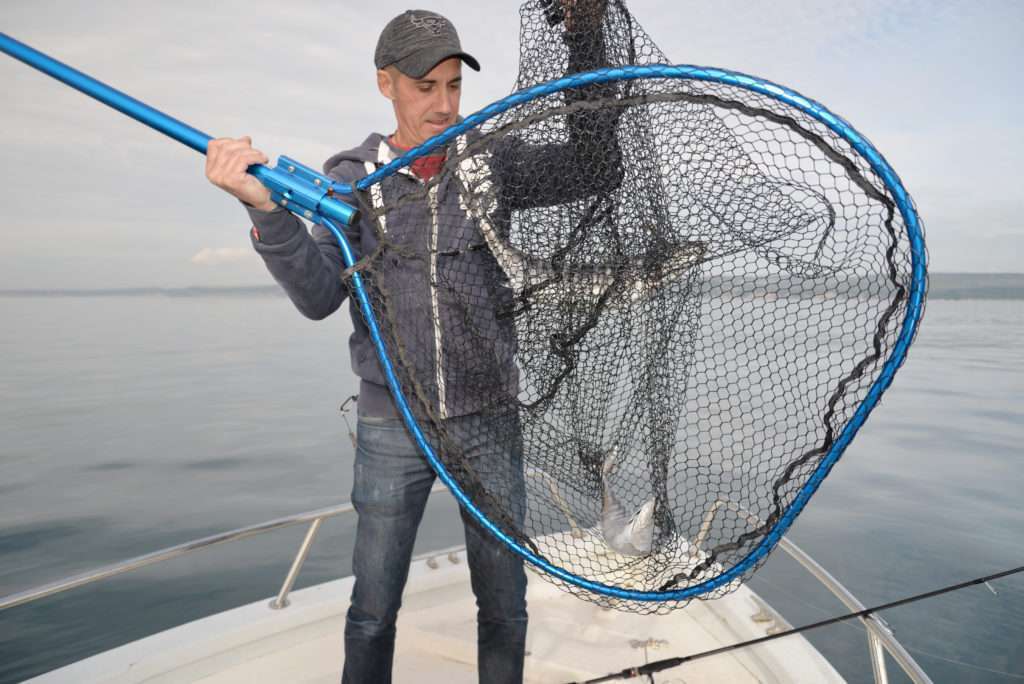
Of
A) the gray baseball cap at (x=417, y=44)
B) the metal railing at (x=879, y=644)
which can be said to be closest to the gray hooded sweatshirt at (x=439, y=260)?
the gray baseball cap at (x=417, y=44)

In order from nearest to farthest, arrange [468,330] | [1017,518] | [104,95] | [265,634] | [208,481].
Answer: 1. [104,95]
2. [468,330]
3. [265,634]
4. [1017,518]
5. [208,481]

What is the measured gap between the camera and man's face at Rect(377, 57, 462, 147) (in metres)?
1.64

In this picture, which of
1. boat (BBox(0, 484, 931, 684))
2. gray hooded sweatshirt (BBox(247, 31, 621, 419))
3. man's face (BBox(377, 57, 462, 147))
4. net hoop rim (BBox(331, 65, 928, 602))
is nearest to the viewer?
net hoop rim (BBox(331, 65, 928, 602))

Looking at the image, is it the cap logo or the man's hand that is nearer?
the man's hand

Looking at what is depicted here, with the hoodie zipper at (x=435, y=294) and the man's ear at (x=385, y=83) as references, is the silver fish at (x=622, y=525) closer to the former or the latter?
the hoodie zipper at (x=435, y=294)

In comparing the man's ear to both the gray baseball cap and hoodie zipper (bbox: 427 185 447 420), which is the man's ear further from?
hoodie zipper (bbox: 427 185 447 420)

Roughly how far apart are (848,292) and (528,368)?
2.74ft

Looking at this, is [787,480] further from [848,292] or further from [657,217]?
[657,217]

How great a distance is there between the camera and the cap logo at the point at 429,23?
1601 mm

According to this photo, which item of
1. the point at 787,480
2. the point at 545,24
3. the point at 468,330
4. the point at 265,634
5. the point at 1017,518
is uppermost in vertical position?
the point at 545,24

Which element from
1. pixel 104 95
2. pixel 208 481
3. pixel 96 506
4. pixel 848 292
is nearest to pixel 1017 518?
pixel 848 292

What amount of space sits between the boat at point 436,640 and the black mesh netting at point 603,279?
1.29 metres

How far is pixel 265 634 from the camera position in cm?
281

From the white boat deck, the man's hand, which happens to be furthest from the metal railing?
the man's hand
